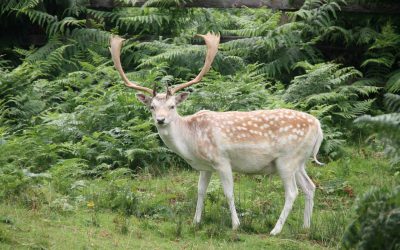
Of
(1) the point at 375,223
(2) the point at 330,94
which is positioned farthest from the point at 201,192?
(2) the point at 330,94

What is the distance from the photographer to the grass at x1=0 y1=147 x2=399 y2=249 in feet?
25.8

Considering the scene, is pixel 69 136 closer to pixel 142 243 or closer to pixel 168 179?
pixel 168 179

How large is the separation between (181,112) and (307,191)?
3191 millimetres

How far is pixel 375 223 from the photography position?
570 cm

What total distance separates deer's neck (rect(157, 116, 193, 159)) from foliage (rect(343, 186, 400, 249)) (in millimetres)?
3446

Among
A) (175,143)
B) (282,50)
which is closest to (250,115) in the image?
(175,143)

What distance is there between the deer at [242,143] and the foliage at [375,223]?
9.76ft

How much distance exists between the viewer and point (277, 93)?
1266cm

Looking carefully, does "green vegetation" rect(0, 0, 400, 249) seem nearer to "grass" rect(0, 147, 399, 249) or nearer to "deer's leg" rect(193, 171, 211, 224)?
"grass" rect(0, 147, 399, 249)

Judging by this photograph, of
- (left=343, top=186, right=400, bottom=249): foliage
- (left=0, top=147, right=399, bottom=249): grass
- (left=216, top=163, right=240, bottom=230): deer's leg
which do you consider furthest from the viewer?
(left=216, top=163, right=240, bottom=230): deer's leg

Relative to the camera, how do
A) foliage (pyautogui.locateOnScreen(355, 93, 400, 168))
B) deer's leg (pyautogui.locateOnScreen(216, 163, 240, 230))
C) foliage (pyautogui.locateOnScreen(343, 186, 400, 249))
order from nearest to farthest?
foliage (pyautogui.locateOnScreen(355, 93, 400, 168)), foliage (pyautogui.locateOnScreen(343, 186, 400, 249)), deer's leg (pyautogui.locateOnScreen(216, 163, 240, 230))

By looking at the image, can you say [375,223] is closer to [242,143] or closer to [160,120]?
[242,143]

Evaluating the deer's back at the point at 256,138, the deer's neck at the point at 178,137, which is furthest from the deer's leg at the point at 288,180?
the deer's neck at the point at 178,137

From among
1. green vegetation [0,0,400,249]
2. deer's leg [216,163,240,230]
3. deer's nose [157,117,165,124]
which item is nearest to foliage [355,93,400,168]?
green vegetation [0,0,400,249]
